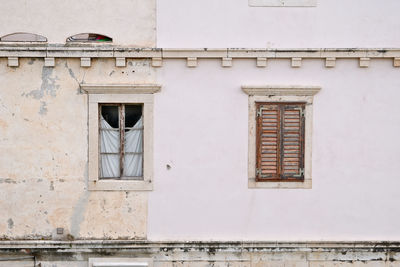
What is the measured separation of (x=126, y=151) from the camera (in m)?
8.94

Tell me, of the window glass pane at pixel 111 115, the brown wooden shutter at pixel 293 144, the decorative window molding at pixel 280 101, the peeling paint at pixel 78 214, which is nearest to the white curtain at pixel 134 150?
the window glass pane at pixel 111 115

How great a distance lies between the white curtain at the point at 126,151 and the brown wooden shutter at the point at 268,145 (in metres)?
2.25

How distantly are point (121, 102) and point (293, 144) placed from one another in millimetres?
3329

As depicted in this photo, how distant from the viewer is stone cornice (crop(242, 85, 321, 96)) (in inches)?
342

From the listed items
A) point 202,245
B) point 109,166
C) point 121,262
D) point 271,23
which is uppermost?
point 271,23

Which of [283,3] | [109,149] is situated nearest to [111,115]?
[109,149]

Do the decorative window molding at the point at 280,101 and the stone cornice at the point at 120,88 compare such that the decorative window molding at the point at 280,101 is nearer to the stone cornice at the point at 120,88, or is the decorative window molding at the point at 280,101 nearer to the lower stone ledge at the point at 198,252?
the lower stone ledge at the point at 198,252

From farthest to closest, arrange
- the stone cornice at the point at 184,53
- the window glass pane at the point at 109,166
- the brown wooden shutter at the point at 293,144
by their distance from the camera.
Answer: the window glass pane at the point at 109,166
the brown wooden shutter at the point at 293,144
the stone cornice at the point at 184,53

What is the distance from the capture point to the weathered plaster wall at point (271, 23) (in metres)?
8.76

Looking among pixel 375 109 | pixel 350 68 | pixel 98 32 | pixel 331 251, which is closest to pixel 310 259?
pixel 331 251

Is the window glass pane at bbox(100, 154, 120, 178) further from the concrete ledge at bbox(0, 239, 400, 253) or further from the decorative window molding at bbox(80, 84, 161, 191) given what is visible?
the concrete ledge at bbox(0, 239, 400, 253)

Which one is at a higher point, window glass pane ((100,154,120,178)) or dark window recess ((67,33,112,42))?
dark window recess ((67,33,112,42))

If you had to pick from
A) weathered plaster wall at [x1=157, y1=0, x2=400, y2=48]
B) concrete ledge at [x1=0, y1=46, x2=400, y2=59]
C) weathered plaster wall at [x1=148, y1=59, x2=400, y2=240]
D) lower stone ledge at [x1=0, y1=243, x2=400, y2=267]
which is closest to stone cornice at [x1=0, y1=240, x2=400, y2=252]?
lower stone ledge at [x1=0, y1=243, x2=400, y2=267]

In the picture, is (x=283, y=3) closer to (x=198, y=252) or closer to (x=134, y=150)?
(x=134, y=150)
